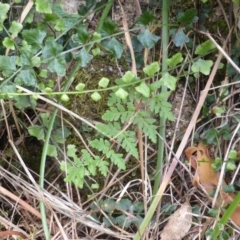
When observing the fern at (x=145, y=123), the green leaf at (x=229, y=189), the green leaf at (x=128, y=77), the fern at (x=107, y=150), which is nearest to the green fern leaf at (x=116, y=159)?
the fern at (x=107, y=150)

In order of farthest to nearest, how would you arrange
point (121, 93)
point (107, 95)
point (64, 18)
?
1. point (107, 95)
2. point (64, 18)
3. point (121, 93)

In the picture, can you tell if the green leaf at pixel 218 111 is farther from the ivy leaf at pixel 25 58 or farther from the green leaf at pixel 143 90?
the ivy leaf at pixel 25 58

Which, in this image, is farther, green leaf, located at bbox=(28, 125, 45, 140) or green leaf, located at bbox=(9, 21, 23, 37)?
green leaf, located at bbox=(28, 125, 45, 140)

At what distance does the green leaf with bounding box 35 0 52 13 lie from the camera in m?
1.28

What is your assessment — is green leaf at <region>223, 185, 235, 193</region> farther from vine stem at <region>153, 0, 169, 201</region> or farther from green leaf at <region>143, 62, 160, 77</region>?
green leaf at <region>143, 62, 160, 77</region>

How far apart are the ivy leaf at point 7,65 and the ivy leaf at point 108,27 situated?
0.27 meters

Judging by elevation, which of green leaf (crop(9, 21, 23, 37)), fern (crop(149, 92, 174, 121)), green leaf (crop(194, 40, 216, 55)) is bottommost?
fern (crop(149, 92, 174, 121))

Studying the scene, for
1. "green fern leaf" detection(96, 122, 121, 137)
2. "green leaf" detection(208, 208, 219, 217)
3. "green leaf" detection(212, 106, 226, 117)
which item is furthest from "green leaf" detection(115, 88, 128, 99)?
"green leaf" detection(208, 208, 219, 217)

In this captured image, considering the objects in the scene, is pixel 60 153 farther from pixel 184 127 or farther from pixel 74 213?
pixel 184 127

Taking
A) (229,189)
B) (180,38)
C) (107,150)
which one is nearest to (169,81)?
(180,38)

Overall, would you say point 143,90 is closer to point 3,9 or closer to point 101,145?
point 101,145

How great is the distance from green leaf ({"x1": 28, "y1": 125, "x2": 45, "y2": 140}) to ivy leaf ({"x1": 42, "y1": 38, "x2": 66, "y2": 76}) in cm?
22

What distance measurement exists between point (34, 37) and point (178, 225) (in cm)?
71

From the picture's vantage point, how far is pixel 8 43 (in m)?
1.27
